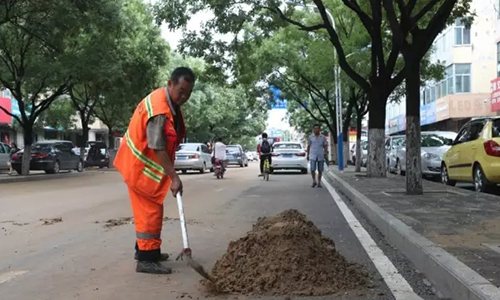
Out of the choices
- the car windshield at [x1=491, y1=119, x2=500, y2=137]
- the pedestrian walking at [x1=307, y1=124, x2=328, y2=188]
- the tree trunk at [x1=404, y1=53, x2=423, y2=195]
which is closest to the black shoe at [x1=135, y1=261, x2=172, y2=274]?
the tree trunk at [x1=404, y1=53, x2=423, y2=195]

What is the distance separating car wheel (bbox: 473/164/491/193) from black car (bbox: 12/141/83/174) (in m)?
19.4

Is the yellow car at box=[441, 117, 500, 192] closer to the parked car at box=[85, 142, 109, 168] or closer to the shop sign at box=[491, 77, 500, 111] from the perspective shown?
the shop sign at box=[491, 77, 500, 111]

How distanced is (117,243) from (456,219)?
4.57 meters

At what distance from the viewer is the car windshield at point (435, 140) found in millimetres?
17234

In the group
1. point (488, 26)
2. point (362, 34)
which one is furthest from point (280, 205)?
point (488, 26)

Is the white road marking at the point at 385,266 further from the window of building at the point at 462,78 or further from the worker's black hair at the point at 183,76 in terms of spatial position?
the window of building at the point at 462,78

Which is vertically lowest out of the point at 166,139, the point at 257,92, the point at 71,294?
the point at 71,294

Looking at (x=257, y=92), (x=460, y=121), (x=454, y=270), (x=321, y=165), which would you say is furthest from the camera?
(x=460, y=121)

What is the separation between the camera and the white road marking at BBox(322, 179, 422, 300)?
4.52 m

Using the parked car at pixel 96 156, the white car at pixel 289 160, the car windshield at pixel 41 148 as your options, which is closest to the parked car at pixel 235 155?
the parked car at pixel 96 156

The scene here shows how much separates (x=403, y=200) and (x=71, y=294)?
22.4 feet

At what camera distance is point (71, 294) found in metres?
4.56

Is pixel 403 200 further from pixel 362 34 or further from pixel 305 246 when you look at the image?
pixel 362 34

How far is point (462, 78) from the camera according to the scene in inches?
1323
